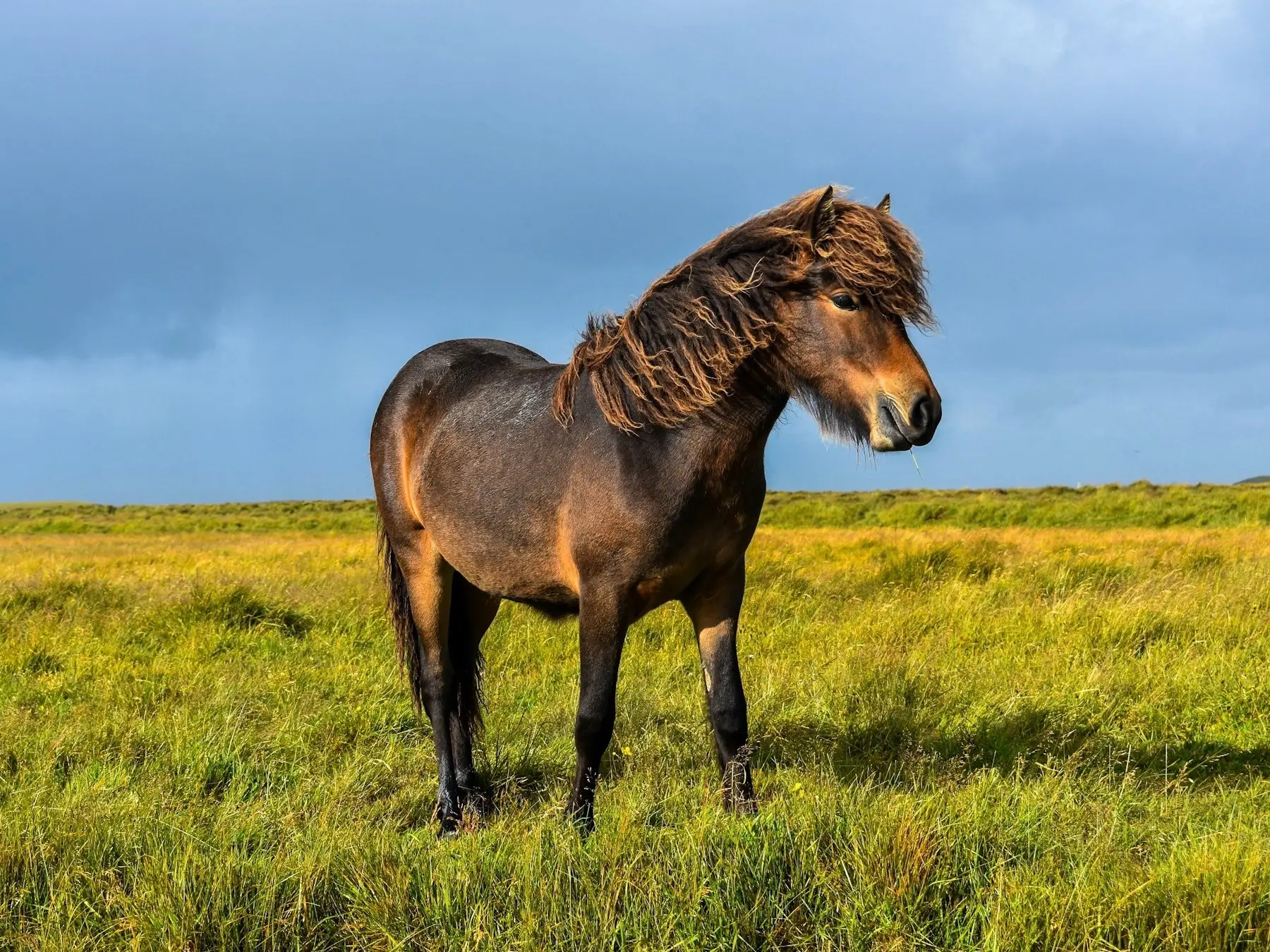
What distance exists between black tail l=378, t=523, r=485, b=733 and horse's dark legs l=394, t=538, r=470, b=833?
8cm

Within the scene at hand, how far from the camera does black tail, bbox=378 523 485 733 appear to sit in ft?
16.8

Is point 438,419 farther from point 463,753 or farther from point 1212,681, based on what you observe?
point 1212,681

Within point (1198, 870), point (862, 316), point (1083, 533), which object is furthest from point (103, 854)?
point (1083, 533)

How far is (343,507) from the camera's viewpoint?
55188 mm

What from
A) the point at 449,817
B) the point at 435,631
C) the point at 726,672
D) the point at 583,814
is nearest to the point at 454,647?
the point at 435,631

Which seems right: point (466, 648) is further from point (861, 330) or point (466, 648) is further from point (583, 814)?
point (861, 330)

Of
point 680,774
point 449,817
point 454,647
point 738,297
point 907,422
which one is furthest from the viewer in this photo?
point 454,647

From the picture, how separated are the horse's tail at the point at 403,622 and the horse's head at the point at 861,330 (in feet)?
9.20

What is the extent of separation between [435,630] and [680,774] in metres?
1.48

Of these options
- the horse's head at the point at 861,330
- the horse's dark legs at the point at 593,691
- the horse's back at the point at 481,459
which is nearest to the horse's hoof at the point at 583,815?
the horse's dark legs at the point at 593,691

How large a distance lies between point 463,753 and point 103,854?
6.22 feet

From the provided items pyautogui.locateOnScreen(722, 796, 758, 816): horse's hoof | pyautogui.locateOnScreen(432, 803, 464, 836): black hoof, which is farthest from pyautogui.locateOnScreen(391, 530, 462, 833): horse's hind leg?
pyautogui.locateOnScreen(722, 796, 758, 816): horse's hoof

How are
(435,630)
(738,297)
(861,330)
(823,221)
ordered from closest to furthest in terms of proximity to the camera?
(861,330) < (823,221) < (738,297) < (435,630)

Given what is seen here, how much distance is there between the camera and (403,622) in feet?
17.7
